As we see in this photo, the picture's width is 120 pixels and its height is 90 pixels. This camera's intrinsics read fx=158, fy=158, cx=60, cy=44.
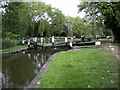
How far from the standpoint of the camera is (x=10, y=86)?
543 cm

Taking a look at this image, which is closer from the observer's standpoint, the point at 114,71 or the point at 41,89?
the point at 41,89

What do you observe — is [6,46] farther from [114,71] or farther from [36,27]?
[114,71]

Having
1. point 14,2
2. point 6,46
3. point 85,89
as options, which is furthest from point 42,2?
point 85,89

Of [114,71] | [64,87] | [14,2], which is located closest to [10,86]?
[64,87]

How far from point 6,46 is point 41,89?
14.5 metres

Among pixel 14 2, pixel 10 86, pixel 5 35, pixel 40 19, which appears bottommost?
pixel 10 86

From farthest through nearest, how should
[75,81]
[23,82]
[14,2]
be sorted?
[14,2] → [23,82] → [75,81]

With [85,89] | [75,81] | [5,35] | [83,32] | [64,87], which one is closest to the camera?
[85,89]

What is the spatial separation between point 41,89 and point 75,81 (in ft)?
3.50

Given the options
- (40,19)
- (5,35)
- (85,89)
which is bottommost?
(85,89)

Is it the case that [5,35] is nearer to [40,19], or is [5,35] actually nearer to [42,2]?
[40,19]

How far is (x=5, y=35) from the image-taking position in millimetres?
19578

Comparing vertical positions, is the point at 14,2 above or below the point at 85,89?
above

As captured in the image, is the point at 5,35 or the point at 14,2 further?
the point at 14,2
